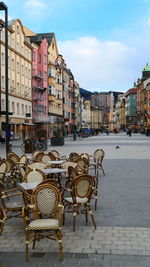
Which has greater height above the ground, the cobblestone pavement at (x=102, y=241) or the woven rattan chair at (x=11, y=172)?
the woven rattan chair at (x=11, y=172)

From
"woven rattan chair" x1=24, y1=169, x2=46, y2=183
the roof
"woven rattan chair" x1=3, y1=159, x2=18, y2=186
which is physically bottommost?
"woven rattan chair" x1=3, y1=159, x2=18, y2=186

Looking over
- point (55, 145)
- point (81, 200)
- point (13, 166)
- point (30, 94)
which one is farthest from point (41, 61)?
point (81, 200)

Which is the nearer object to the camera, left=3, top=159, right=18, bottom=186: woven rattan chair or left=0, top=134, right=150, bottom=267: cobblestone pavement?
left=0, top=134, right=150, bottom=267: cobblestone pavement

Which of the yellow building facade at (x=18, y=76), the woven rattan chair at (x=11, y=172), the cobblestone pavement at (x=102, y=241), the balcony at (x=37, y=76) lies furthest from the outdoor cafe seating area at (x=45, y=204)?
the balcony at (x=37, y=76)

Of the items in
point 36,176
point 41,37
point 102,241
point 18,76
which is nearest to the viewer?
point 102,241

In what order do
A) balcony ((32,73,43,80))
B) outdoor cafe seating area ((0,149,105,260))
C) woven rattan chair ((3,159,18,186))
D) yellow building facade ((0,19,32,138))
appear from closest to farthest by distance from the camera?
outdoor cafe seating area ((0,149,105,260))
woven rattan chair ((3,159,18,186))
yellow building facade ((0,19,32,138))
balcony ((32,73,43,80))

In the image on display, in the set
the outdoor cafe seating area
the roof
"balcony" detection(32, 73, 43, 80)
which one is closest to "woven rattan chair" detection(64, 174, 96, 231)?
the outdoor cafe seating area

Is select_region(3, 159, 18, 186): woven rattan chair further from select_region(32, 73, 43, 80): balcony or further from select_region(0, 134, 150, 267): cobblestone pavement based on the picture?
select_region(32, 73, 43, 80): balcony

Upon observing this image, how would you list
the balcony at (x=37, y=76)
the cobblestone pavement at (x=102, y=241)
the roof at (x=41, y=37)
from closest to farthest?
1. the cobblestone pavement at (x=102, y=241)
2. the balcony at (x=37, y=76)
3. the roof at (x=41, y=37)

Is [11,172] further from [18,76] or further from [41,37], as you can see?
[41,37]

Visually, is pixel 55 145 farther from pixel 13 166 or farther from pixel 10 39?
pixel 13 166

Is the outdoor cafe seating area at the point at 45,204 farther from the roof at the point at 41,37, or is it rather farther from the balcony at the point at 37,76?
the roof at the point at 41,37

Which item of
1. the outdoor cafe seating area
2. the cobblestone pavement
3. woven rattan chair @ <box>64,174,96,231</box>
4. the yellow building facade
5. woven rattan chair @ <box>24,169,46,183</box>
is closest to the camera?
the cobblestone pavement

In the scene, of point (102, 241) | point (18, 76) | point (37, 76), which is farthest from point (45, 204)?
point (37, 76)
